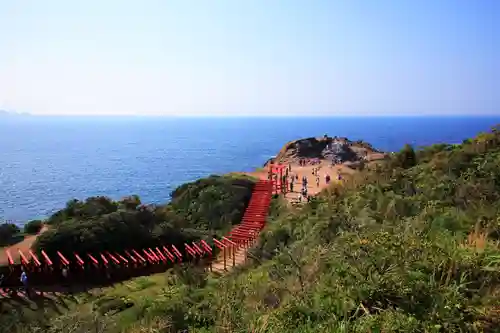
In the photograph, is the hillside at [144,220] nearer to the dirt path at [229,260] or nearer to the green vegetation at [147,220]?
the green vegetation at [147,220]

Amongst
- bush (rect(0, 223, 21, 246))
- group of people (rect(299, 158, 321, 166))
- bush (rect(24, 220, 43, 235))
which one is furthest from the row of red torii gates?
group of people (rect(299, 158, 321, 166))

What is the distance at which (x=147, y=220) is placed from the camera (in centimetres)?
2295

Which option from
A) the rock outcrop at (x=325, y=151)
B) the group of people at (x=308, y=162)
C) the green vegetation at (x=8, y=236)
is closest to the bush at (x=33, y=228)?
the green vegetation at (x=8, y=236)

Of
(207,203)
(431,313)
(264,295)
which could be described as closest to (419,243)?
(431,313)

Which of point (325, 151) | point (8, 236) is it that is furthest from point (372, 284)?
point (325, 151)

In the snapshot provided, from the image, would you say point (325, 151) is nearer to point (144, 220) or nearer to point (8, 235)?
point (144, 220)

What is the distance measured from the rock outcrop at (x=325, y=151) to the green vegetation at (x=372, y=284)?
35.1 metres

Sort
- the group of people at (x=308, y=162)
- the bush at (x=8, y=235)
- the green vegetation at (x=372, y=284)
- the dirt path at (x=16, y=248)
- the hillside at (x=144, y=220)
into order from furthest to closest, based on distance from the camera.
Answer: the group of people at (x=308, y=162), the bush at (x=8, y=235), the hillside at (x=144, y=220), the dirt path at (x=16, y=248), the green vegetation at (x=372, y=284)

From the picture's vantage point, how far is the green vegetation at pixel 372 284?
18.9 feet

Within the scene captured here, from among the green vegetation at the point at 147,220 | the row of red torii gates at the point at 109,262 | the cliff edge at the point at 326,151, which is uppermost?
the cliff edge at the point at 326,151

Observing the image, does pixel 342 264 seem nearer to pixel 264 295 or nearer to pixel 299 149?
pixel 264 295

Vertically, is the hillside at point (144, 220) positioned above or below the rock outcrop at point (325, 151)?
below

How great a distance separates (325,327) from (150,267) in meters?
15.0

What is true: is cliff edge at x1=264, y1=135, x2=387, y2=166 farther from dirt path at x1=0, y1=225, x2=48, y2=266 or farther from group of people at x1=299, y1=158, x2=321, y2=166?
dirt path at x1=0, y1=225, x2=48, y2=266
